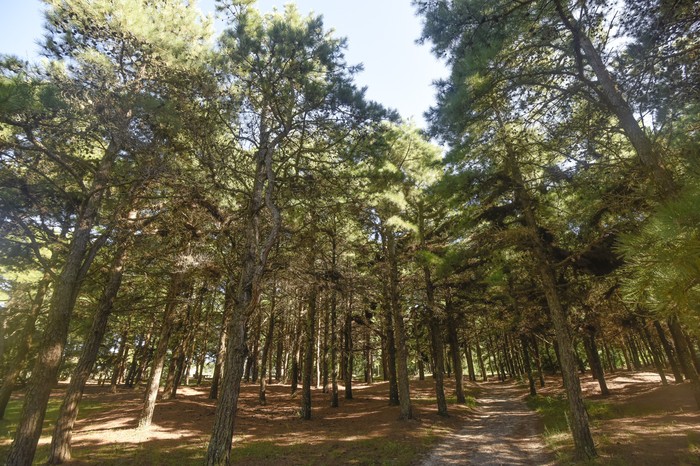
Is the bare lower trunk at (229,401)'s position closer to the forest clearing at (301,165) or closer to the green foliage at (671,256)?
the forest clearing at (301,165)

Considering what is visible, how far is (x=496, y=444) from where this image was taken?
1123 centimetres

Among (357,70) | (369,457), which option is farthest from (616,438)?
(357,70)

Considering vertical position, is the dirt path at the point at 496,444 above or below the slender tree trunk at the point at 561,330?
below

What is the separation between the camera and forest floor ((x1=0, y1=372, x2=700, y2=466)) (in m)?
9.23

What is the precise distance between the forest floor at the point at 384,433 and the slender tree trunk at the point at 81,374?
529 mm

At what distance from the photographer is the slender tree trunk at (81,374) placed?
9.14 m

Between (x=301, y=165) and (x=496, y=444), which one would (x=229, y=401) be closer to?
(x=301, y=165)

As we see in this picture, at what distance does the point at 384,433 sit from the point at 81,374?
10.1 m

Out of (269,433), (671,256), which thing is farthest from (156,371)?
(671,256)

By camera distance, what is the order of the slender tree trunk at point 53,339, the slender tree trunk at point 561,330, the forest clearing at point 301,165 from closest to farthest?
the forest clearing at point 301,165 → the slender tree trunk at point 53,339 → the slender tree trunk at point 561,330

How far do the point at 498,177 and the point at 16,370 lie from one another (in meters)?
22.6

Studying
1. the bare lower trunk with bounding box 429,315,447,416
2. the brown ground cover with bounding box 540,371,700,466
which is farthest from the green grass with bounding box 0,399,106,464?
the brown ground cover with bounding box 540,371,700,466

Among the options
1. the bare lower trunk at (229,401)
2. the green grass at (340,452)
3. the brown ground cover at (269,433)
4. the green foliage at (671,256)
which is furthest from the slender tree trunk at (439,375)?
the green foliage at (671,256)

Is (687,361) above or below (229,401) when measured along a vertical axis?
above
